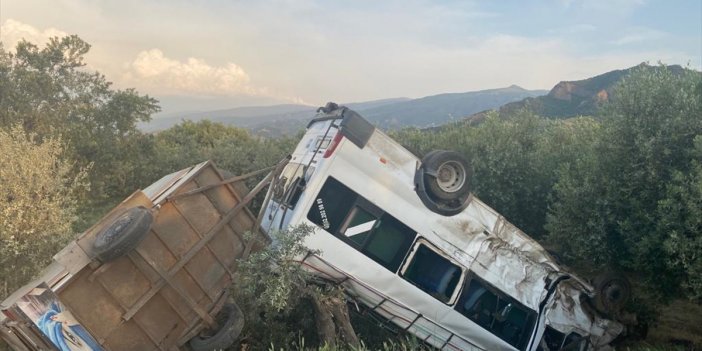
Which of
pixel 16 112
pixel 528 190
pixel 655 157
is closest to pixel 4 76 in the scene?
pixel 16 112

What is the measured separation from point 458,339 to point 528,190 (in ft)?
22.6

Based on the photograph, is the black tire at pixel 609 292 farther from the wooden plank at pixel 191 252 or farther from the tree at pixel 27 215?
the tree at pixel 27 215

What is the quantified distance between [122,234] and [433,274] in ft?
14.6

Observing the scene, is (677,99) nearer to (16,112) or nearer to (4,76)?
(16,112)

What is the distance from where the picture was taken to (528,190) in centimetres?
1292

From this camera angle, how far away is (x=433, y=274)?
712 centimetres

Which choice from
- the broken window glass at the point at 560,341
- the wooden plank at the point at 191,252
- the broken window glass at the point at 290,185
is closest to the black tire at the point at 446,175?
the broken window glass at the point at 290,185

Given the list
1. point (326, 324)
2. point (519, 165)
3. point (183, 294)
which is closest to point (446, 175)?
point (326, 324)

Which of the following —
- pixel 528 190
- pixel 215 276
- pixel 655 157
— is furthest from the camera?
pixel 528 190

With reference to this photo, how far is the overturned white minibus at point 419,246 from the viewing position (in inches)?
262

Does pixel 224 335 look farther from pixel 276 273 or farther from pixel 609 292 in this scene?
pixel 609 292

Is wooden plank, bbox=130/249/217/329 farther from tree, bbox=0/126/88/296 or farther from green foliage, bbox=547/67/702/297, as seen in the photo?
green foliage, bbox=547/67/702/297

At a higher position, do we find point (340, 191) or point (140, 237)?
point (340, 191)

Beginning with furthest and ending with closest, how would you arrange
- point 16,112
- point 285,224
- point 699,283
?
point 16,112, point 699,283, point 285,224
